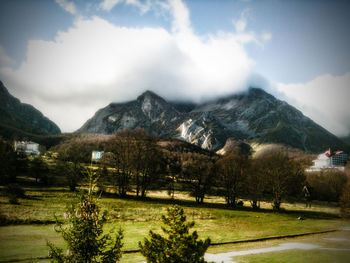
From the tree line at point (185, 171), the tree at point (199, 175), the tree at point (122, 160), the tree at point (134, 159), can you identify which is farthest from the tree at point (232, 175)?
the tree at point (122, 160)

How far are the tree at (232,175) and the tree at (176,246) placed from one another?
61.1 metres

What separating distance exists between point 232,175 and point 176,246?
63.5 metres

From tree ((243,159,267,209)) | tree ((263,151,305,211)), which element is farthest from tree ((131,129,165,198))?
tree ((263,151,305,211))

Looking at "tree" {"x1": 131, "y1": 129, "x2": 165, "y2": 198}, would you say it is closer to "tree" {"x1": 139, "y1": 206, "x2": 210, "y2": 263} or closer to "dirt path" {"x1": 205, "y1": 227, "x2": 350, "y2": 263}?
"dirt path" {"x1": 205, "y1": 227, "x2": 350, "y2": 263}

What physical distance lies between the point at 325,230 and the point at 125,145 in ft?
168

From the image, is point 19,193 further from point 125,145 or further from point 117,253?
point 117,253

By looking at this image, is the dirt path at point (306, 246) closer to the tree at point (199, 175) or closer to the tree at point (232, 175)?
the tree at point (232, 175)

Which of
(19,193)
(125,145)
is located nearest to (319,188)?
(125,145)

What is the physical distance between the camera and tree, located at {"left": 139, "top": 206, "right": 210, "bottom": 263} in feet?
23.1

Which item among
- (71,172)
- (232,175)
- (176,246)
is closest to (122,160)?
(71,172)

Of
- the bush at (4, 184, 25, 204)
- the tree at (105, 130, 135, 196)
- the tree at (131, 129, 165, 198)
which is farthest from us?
the tree at (131, 129, 165, 198)

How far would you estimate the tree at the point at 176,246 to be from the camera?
703 centimetres

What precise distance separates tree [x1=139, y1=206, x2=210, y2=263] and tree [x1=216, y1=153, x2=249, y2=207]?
61131mm

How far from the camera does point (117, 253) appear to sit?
29.1 ft
